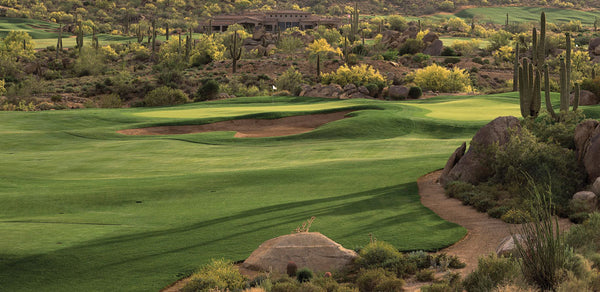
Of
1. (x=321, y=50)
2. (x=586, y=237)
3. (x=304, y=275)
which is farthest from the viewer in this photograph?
(x=321, y=50)

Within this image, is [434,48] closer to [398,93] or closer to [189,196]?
[398,93]

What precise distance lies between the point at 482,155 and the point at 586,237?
841 cm

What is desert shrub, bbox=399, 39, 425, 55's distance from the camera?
10900 cm

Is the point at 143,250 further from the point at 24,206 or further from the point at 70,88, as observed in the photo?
the point at 70,88

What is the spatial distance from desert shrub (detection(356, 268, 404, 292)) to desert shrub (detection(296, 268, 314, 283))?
0.95 metres

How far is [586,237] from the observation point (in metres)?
12.7

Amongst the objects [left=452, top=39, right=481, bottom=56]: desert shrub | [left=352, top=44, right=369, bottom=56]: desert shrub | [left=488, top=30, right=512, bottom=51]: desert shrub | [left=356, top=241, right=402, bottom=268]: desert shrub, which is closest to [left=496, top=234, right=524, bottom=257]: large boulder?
[left=356, top=241, right=402, bottom=268]: desert shrub

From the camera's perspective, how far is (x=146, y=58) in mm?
111188

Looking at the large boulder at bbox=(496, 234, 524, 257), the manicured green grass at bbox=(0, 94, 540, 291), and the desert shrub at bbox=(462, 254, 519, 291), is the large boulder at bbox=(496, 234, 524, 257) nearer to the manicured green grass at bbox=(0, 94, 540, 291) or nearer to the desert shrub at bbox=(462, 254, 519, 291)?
the desert shrub at bbox=(462, 254, 519, 291)

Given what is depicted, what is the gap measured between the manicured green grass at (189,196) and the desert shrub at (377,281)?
2.45 m

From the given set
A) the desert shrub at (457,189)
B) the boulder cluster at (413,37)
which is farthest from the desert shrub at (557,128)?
the boulder cluster at (413,37)

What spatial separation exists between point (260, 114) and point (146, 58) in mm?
73785

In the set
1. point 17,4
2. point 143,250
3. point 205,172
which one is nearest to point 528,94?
point 205,172

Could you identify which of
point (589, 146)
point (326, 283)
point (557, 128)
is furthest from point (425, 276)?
point (557, 128)
